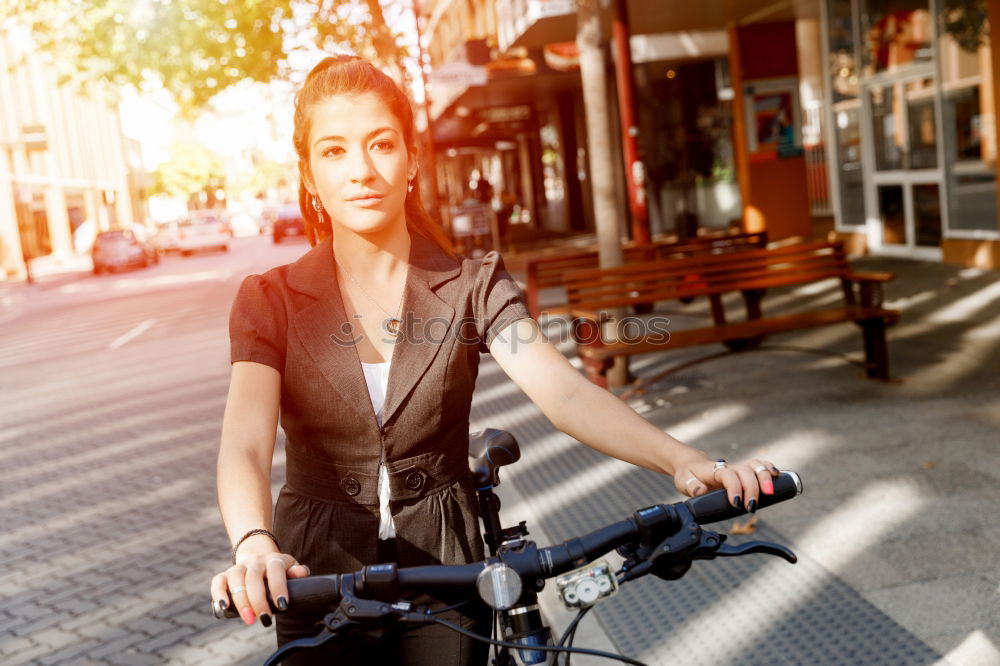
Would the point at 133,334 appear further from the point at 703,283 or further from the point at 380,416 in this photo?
the point at 380,416

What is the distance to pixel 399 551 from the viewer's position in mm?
2021

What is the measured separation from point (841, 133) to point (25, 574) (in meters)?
13.9

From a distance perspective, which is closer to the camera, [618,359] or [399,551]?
[399,551]

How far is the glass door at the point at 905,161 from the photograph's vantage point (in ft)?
44.5

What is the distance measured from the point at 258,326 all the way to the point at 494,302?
Answer: 1.43 feet

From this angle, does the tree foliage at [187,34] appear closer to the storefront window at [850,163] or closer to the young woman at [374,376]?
the storefront window at [850,163]

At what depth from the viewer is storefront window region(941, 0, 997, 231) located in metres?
12.3

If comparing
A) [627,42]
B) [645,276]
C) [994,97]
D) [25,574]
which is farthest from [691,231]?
[25,574]

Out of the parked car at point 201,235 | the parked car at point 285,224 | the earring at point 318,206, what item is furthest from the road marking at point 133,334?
the parked car at point 285,224

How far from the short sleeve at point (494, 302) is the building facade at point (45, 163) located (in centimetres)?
2488

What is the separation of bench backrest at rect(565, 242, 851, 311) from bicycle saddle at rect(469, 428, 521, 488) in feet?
19.5

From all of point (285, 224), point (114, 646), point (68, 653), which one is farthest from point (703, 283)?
point (285, 224)

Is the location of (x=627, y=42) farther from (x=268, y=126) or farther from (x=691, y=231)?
(x=268, y=126)

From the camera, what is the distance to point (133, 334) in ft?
52.7
